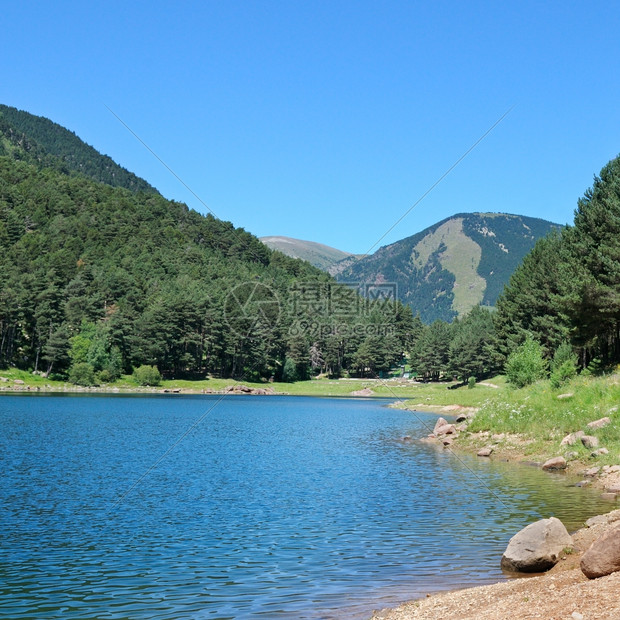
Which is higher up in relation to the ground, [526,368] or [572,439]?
[526,368]

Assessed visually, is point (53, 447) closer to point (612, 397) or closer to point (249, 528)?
point (249, 528)

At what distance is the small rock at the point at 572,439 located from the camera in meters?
33.0

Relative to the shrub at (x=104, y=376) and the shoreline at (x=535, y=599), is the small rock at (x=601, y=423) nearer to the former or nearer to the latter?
the shoreline at (x=535, y=599)

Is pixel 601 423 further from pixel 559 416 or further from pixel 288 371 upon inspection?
pixel 288 371

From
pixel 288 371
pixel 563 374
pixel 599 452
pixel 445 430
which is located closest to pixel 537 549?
pixel 599 452

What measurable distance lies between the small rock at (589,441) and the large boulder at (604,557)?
20846 millimetres

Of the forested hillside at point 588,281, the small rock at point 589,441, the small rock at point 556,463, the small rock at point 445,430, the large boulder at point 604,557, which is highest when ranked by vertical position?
the forested hillside at point 588,281

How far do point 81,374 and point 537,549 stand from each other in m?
115

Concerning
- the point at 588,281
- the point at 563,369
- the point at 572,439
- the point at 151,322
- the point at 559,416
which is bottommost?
the point at 572,439

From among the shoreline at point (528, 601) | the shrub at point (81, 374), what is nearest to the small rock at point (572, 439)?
the shoreline at point (528, 601)

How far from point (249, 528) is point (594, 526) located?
33.3 feet

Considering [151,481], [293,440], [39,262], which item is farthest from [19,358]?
[151,481]

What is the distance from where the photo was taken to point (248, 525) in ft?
66.3

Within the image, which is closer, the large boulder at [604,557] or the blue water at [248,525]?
the large boulder at [604,557]
